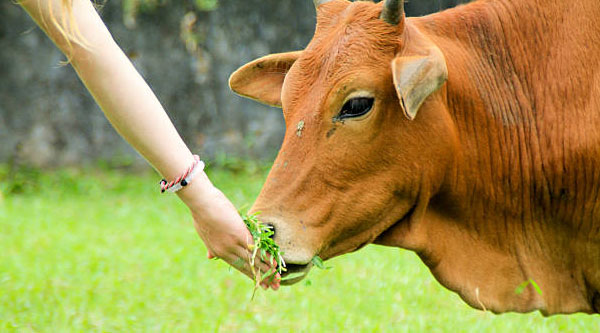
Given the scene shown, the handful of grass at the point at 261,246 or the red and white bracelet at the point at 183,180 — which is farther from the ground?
the red and white bracelet at the point at 183,180

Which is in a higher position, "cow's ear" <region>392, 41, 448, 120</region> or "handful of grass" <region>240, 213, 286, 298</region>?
"cow's ear" <region>392, 41, 448, 120</region>

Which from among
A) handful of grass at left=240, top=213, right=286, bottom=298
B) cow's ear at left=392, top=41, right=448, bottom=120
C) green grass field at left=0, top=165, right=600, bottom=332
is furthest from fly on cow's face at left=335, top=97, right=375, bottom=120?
green grass field at left=0, top=165, right=600, bottom=332

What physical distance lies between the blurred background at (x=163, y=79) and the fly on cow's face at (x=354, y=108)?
20.4ft

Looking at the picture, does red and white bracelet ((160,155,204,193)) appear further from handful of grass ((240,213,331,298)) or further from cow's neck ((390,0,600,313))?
cow's neck ((390,0,600,313))

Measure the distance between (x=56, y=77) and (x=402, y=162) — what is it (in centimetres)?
706

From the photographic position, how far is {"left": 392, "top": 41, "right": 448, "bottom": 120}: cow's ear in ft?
9.04

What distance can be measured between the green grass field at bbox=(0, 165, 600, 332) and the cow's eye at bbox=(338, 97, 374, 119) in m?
1.07

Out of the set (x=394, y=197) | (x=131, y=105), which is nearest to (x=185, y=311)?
(x=394, y=197)

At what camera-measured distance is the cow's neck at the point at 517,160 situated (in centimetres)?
314

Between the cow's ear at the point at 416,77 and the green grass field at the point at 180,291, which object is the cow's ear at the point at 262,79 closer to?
the cow's ear at the point at 416,77

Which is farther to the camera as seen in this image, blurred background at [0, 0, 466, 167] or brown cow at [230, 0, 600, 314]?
blurred background at [0, 0, 466, 167]

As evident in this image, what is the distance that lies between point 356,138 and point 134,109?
84cm

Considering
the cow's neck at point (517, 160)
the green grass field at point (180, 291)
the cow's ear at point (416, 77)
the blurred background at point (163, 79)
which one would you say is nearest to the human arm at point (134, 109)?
the cow's ear at point (416, 77)

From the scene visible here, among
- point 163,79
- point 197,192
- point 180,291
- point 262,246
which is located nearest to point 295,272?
point 262,246
